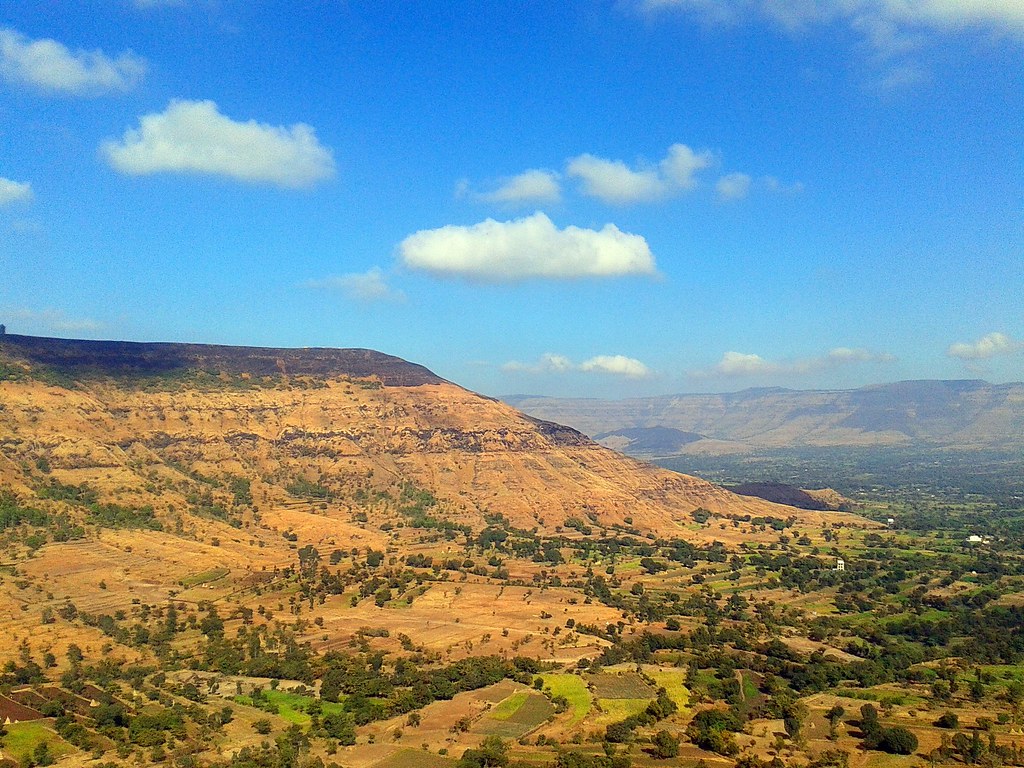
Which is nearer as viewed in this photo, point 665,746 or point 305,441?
point 665,746

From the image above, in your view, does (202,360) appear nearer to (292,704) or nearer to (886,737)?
(292,704)

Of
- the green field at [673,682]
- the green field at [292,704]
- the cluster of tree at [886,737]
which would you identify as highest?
the cluster of tree at [886,737]

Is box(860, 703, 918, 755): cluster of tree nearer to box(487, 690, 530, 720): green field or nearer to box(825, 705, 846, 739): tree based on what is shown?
box(825, 705, 846, 739): tree

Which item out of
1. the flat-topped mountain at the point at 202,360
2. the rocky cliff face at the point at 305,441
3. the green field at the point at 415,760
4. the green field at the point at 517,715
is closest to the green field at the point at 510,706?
the green field at the point at 517,715

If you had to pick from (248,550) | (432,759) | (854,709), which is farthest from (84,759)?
(248,550)

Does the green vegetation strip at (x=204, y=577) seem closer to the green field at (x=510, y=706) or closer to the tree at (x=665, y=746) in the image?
the green field at (x=510, y=706)

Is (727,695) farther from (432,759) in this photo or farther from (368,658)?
(368,658)

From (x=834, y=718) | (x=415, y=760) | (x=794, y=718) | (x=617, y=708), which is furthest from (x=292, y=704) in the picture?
(x=834, y=718)
